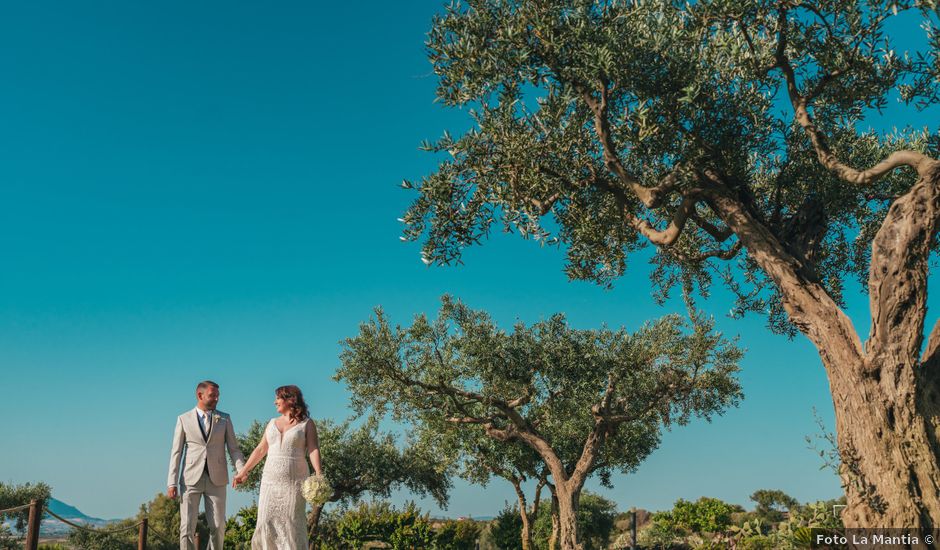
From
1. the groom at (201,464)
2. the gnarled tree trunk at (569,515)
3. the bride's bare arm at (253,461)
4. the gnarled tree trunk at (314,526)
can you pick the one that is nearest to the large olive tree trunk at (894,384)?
the bride's bare arm at (253,461)

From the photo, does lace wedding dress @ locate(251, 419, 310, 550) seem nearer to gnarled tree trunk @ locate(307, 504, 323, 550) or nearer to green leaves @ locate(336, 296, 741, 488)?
green leaves @ locate(336, 296, 741, 488)

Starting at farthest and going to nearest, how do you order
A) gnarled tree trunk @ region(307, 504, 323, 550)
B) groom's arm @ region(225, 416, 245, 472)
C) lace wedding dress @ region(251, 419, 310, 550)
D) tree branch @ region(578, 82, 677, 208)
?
gnarled tree trunk @ region(307, 504, 323, 550), tree branch @ region(578, 82, 677, 208), groom's arm @ region(225, 416, 245, 472), lace wedding dress @ region(251, 419, 310, 550)

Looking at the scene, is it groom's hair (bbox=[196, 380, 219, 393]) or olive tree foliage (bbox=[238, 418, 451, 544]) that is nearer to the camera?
groom's hair (bbox=[196, 380, 219, 393])

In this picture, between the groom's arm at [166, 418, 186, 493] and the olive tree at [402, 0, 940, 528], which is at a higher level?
the olive tree at [402, 0, 940, 528]

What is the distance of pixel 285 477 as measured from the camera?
33.3 ft

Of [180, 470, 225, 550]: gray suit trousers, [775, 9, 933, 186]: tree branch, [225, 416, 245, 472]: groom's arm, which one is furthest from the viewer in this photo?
[225, 416, 245, 472]: groom's arm

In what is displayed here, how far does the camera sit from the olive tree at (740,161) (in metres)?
9.32

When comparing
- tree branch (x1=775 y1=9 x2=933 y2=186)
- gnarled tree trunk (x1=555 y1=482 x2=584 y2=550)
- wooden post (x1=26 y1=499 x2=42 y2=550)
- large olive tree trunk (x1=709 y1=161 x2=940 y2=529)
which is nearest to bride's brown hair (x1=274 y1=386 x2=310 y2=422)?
wooden post (x1=26 y1=499 x2=42 y2=550)

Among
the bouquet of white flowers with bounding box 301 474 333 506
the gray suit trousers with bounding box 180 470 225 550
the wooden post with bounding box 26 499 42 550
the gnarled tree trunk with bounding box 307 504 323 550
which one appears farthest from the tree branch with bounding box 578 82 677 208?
the gnarled tree trunk with bounding box 307 504 323 550

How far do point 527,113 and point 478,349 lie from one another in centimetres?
1220

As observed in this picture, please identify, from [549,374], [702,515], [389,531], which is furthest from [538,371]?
[702,515]

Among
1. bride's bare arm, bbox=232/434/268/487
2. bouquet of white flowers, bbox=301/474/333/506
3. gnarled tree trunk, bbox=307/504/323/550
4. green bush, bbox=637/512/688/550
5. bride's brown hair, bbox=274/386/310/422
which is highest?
bride's brown hair, bbox=274/386/310/422

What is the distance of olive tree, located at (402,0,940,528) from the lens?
30.6 ft

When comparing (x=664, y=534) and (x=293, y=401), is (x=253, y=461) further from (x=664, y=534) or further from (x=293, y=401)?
(x=664, y=534)
